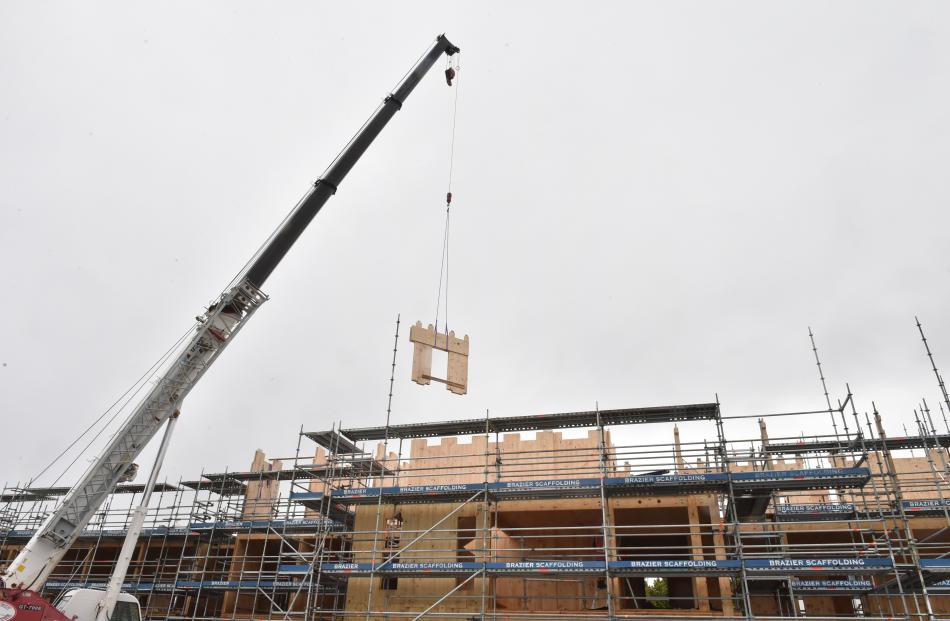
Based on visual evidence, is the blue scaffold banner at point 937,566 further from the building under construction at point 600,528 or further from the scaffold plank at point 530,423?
the scaffold plank at point 530,423

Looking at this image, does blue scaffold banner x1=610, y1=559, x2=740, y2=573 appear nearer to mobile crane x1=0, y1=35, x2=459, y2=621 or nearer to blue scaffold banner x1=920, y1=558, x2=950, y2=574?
blue scaffold banner x1=920, y1=558, x2=950, y2=574

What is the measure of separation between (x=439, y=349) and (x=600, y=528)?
753cm

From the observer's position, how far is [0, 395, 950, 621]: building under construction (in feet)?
49.9

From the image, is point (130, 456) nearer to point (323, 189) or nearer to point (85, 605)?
point (85, 605)

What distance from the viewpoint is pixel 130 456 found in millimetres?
16344

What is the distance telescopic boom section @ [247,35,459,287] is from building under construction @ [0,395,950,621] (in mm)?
5451

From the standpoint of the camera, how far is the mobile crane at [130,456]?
15.1 m

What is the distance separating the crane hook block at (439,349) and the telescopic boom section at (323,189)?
4.65 metres

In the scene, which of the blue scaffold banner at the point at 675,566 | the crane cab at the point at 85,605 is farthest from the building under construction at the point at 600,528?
the crane cab at the point at 85,605

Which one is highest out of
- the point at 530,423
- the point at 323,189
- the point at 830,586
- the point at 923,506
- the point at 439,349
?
the point at 323,189

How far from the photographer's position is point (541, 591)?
19203 mm

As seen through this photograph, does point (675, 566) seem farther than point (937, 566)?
Yes

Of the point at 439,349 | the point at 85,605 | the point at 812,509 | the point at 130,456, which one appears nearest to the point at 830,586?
the point at 812,509

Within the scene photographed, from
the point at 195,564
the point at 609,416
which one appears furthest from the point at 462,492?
the point at 195,564
